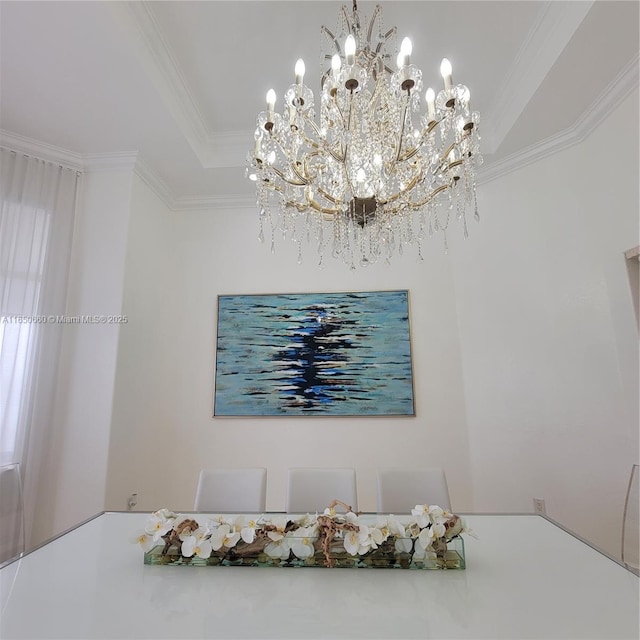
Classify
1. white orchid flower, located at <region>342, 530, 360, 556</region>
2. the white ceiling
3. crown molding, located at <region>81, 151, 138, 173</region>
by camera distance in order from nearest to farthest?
white orchid flower, located at <region>342, 530, 360, 556</region>
the white ceiling
crown molding, located at <region>81, 151, 138, 173</region>

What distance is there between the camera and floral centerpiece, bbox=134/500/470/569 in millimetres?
1176

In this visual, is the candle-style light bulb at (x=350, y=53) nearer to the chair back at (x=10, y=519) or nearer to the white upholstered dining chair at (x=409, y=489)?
the white upholstered dining chair at (x=409, y=489)

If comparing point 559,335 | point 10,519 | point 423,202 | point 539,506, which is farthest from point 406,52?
point 539,506

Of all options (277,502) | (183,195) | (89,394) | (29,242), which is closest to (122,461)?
(89,394)

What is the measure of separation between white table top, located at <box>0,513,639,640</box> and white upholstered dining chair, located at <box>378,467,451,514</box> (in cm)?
62

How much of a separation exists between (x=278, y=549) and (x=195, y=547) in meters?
0.26

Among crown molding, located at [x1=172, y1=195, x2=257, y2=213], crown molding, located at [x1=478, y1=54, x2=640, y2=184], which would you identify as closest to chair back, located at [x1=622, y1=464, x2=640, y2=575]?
crown molding, located at [x1=478, y1=54, x2=640, y2=184]

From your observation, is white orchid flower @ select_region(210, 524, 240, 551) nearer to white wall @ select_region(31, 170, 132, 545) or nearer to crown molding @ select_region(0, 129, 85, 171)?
white wall @ select_region(31, 170, 132, 545)

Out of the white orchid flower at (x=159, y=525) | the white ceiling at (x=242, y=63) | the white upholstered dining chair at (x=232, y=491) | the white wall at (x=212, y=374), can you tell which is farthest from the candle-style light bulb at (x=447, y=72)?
the white upholstered dining chair at (x=232, y=491)

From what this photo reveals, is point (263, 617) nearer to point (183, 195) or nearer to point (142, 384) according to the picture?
point (142, 384)

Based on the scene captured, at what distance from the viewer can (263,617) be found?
3.05 ft

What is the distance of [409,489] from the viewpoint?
197 cm

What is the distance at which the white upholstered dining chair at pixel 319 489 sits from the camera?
6.33 feet

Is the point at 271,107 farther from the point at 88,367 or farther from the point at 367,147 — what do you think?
the point at 88,367
